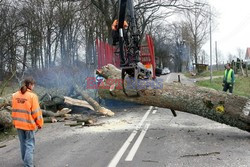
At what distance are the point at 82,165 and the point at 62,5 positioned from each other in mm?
26281

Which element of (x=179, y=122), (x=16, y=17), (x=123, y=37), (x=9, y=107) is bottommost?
(x=179, y=122)

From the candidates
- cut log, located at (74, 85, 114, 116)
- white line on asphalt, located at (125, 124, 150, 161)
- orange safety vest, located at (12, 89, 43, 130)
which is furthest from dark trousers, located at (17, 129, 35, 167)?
cut log, located at (74, 85, 114, 116)

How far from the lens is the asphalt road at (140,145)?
5297mm

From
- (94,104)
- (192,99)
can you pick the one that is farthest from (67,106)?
(192,99)

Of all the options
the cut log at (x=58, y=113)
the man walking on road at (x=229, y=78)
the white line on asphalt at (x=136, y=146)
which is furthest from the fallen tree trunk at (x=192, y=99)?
the man walking on road at (x=229, y=78)

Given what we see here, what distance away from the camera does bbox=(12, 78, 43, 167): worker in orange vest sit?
5105 mm

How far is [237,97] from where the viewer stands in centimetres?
702

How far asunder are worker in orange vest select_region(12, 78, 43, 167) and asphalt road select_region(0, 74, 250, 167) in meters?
0.40

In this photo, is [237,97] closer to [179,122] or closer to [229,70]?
[179,122]

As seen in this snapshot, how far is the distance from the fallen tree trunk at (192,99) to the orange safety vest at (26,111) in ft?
11.1

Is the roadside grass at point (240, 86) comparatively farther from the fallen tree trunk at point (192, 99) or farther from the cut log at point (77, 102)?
the fallen tree trunk at point (192, 99)

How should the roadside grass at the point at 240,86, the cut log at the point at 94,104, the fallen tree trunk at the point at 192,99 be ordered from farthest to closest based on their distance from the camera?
the roadside grass at the point at 240,86 < the cut log at the point at 94,104 < the fallen tree trunk at the point at 192,99

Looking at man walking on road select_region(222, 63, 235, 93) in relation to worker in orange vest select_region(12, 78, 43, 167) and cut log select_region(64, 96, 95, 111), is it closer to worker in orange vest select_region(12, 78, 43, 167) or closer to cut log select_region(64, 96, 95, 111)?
cut log select_region(64, 96, 95, 111)

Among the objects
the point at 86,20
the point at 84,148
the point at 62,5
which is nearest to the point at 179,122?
the point at 84,148
